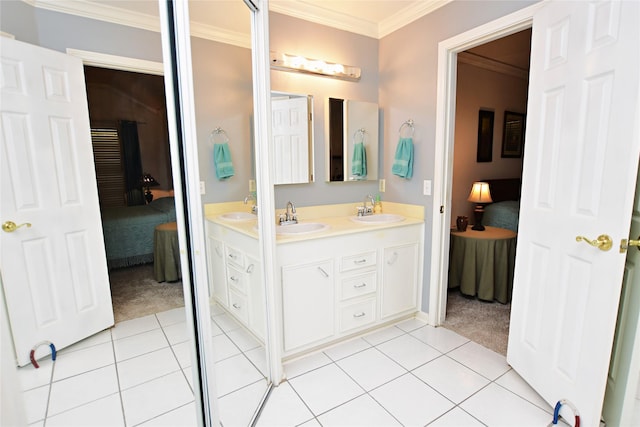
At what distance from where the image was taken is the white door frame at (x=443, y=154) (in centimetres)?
213

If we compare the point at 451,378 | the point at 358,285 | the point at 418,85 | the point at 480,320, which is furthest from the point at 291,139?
the point at 480,320

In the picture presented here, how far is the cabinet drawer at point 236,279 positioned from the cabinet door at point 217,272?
6cm

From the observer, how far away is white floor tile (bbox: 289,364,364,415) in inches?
66.4

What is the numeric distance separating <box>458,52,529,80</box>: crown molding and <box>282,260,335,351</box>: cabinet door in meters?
2.94

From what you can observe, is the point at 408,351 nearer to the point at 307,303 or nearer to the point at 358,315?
the point at 358,315

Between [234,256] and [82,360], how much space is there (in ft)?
2.29

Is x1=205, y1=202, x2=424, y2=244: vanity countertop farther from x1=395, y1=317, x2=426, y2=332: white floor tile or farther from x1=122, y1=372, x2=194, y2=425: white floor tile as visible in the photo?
x1=395, y1=317, x2=426, y2=332: white floor tile

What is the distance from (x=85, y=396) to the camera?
3.11ft

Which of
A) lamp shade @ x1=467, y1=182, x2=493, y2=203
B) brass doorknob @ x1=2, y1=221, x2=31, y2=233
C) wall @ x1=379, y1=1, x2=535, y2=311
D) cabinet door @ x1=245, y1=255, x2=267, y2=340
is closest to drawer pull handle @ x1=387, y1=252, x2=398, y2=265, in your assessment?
wall @ x1=379, y1=1, x2=535, y2=311

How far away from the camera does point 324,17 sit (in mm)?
2447

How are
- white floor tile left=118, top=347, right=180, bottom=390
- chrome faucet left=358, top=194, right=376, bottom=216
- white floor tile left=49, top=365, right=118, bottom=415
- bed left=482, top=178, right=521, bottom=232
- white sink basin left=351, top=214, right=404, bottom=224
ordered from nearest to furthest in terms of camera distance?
white floor tile left=49, top=365, right=118, bottom=415 < white floor tile left=118, top=347, right=180, bottom=390 < white sink basin left=351, top=214, right=404, bottom=224 < chrome faucet left=358, top=194, right=376, bottom=216 < bed left=482, top=178, right=521, bottom=232

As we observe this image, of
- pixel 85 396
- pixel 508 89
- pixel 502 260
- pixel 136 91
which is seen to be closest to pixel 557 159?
pixel 502 260

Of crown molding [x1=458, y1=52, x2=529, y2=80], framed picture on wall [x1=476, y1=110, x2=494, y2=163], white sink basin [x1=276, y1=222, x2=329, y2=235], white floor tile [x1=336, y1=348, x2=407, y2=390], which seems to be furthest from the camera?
framed picture on wall [x1=476, y1=110, x2=494, y2=163]

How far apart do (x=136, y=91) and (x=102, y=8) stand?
0.22 metres
